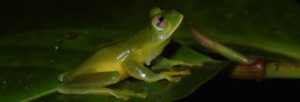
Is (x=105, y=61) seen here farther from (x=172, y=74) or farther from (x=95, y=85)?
(x=172, y=74)

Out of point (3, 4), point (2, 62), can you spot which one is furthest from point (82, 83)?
point (3, 4)

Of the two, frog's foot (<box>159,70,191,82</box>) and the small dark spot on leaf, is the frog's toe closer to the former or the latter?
frog's foot (<box>159,70,191,82</box>)

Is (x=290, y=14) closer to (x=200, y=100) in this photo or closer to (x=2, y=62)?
(x=200, y=100)

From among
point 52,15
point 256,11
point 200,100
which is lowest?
point 200,100

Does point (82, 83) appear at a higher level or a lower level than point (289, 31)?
lower

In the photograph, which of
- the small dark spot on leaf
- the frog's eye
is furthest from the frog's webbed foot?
the small dark spot on leaf

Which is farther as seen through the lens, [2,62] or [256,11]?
[256,11]

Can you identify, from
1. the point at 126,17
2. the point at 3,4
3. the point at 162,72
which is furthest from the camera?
the point at 3,4

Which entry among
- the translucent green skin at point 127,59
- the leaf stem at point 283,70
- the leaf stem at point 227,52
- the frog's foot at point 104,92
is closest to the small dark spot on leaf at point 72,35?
the translucent green skin at point 127,59
